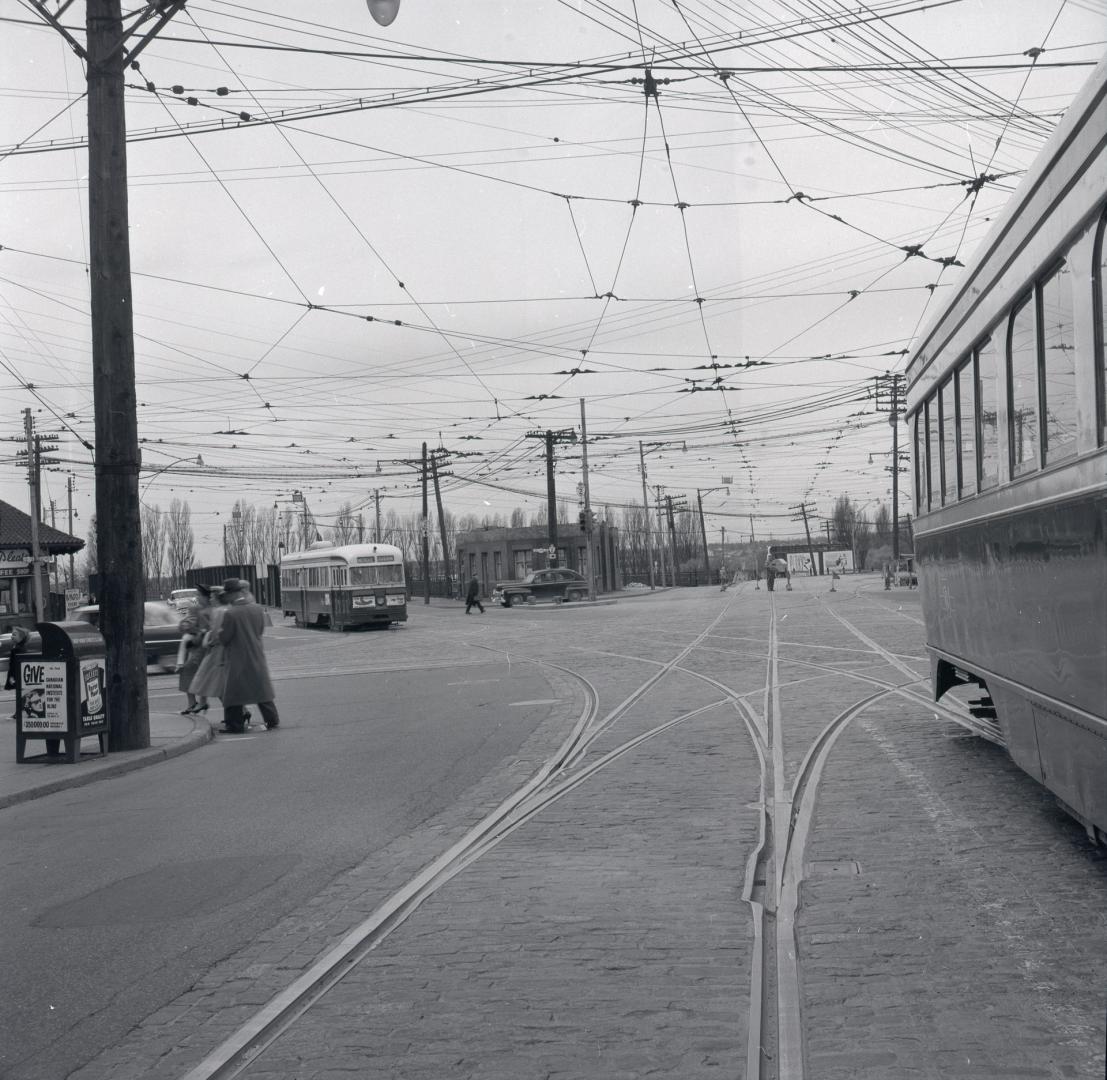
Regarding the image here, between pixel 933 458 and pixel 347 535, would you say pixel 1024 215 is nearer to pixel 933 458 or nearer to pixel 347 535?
pixel 933 458

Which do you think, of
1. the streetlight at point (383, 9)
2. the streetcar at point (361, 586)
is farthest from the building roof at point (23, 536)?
the streetlight at point (383, 9)

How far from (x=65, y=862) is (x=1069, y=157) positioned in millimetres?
6420

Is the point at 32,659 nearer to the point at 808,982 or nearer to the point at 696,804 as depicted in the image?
the point at 696,804

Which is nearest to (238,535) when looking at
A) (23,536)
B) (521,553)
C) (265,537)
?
(265,537)

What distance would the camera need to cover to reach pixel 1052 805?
786 cm

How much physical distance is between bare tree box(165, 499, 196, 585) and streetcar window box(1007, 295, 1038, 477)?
102698 mm

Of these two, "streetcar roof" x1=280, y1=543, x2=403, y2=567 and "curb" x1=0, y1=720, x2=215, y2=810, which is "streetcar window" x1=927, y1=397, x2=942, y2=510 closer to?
"curb" x1=0, y1=720, x2=215, y2=810

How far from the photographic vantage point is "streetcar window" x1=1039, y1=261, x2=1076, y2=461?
18.1ft

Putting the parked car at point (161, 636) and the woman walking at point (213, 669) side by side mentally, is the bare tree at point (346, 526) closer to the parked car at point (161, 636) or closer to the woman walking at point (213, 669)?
the parked car at point (161, 636)

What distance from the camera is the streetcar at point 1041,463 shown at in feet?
16.9

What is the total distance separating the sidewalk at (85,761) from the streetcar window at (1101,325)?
8377 millimetres

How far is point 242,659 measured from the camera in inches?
577

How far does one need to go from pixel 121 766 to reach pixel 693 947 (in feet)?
26.7

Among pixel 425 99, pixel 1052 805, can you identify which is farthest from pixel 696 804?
pixel 425 99
